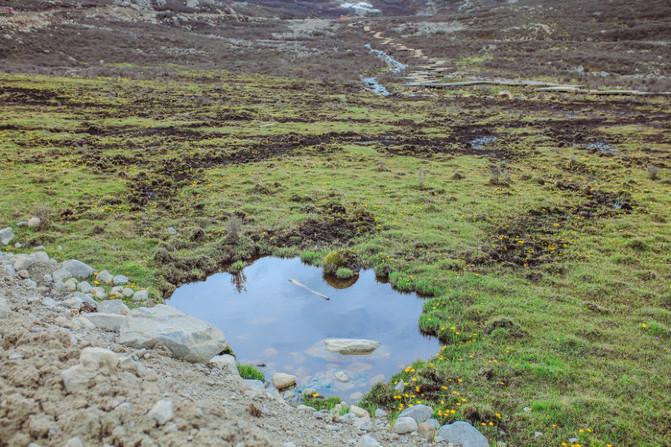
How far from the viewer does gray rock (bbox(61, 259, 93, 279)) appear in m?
13.2

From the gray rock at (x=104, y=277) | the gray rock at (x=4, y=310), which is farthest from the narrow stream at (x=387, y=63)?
the gray rock at (x=4, y=310)

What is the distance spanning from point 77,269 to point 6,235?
4279 millimetres

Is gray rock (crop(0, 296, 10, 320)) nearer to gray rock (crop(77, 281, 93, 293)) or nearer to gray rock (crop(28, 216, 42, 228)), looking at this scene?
gray rock (crop(77, 281, 93, 293))

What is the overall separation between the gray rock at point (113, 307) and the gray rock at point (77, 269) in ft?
7.97

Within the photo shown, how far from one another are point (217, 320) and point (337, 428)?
5971 millimetres

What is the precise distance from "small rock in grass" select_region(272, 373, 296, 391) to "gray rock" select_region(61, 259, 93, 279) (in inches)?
270

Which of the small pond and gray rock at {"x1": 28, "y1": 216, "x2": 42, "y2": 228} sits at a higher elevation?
Result: gray rock at {"x1": 28, "y1": 216, "x2": 42, "y2": 228}

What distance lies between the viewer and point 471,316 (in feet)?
41.4

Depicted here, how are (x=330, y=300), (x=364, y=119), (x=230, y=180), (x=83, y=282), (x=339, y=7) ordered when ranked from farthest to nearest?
(x=339, y=7)
(x=364, y=119)
(x=230, y=180)
(x=330, y=300)
(x=83, y=282)

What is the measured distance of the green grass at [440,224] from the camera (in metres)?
9.91

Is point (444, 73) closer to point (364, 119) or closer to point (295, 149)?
point (364, 119)

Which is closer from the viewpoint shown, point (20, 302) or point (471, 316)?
point (20, 302)

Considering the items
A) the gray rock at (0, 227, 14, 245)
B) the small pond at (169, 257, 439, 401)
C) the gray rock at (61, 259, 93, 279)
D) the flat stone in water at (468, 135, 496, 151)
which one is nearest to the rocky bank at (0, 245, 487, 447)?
the gray rock at (61, 259, 93, 279)

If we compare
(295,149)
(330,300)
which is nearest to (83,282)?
(330,300)
